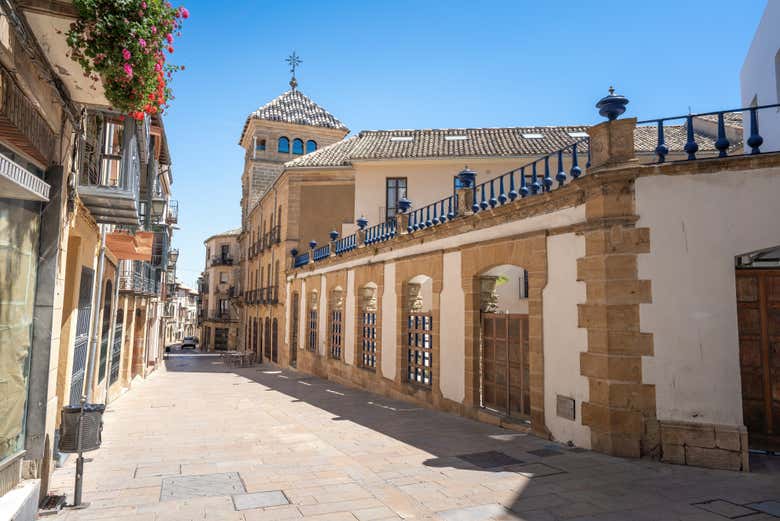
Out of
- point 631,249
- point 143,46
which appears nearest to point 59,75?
point 143,46

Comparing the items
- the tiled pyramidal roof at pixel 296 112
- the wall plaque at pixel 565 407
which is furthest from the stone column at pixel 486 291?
the tiled pyramidal roof at pixel 296 112

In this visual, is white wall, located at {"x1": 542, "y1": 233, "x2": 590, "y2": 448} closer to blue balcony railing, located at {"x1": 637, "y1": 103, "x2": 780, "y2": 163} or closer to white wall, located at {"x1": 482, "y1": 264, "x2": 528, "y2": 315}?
blue balcony railing, located at {"x1": 637, "y1": 103, "x2": 780, "y2": 163}

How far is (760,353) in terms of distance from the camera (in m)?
6.23

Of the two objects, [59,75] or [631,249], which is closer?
A: [59,75]

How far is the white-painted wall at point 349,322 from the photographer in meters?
14.8

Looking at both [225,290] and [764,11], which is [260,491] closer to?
[764,11]

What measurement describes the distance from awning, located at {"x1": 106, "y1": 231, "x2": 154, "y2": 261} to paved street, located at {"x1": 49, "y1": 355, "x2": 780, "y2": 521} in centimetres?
317

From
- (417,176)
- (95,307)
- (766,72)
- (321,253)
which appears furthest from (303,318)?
(766,72)

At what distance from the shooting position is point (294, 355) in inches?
863

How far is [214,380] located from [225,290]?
2962 cm

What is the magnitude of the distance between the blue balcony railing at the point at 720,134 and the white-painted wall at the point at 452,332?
4113mm

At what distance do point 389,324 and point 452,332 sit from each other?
3.01 metres

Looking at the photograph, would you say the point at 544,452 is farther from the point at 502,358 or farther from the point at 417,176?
the point at 417,176

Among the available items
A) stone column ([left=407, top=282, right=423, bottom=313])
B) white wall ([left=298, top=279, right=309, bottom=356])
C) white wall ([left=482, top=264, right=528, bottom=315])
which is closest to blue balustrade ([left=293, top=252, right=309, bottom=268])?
white wall ([left=298, top=279, right=309, bottom=356])
